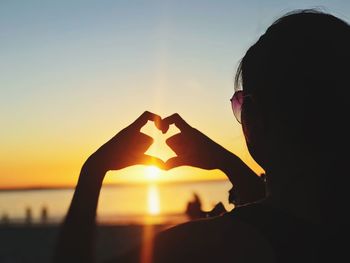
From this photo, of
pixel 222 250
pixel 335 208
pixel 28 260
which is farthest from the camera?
pixel 28 260

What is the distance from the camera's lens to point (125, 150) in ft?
6.00

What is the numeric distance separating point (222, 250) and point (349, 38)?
2.12 ft

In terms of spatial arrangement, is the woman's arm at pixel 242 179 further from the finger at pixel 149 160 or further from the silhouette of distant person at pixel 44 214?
the silhouette of distant person at pixel 44 214

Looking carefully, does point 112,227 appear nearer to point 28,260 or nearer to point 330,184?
point 28,260

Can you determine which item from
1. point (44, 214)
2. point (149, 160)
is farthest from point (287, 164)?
point (44, 214)

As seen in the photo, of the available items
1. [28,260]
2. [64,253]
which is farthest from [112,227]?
[64,253]

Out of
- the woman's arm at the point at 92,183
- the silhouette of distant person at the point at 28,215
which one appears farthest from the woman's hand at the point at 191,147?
the silhouette of distant person at the point at 28,215

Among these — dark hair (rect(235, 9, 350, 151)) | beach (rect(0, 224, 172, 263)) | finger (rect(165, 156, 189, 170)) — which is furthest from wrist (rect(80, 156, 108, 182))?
beach (rect(0, 224, 172, 263))

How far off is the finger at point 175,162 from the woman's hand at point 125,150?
0.13 metres

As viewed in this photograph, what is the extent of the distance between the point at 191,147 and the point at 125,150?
355mm

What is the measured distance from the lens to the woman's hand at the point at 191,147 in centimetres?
211

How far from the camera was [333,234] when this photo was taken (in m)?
1.51

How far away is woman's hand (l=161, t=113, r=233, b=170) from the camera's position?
2.11 m

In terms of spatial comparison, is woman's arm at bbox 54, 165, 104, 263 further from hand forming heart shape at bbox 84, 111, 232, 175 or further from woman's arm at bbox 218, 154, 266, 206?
woman's arm at bbox 218, 154, 266, 206
